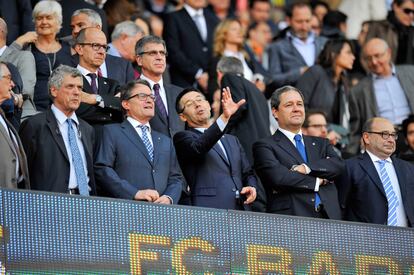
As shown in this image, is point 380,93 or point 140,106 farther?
point 380,93

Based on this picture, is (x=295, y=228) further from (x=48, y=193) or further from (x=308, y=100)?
(x=308, y=100)

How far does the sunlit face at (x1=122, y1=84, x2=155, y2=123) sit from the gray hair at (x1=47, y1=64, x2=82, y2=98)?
0.61 metres

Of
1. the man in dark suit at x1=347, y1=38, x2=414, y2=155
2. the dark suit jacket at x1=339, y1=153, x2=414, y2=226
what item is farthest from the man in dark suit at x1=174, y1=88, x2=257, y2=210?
the man in dark suit at x1=347, y1=38, x2=414, y2=155

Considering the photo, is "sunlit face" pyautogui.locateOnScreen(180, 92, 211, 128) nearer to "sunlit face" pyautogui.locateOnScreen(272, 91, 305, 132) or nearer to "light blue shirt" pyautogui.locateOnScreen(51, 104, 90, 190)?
"sunlit face" pyautogui.locateOnScreen(272, 91, 305, 132)

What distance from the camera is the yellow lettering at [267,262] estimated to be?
44.2 feet

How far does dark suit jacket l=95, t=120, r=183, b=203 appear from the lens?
14.3 meters

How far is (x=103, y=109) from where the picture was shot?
1542 centimetres

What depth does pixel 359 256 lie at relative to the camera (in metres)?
14.2

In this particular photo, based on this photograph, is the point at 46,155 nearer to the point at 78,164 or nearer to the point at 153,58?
the point at 78,164

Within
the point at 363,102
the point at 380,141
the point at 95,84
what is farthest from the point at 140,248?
the point at 363,102

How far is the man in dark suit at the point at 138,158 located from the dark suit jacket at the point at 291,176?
1007mm

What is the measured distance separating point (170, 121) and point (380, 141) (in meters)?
2.35

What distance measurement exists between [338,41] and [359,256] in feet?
21.3

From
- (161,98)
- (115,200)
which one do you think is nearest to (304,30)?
(161,98)
